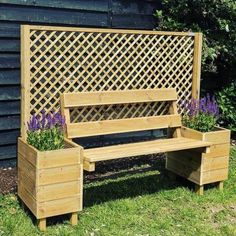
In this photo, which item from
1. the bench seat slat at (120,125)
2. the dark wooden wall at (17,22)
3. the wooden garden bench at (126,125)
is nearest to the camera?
the wooden garden bench at (126,125)

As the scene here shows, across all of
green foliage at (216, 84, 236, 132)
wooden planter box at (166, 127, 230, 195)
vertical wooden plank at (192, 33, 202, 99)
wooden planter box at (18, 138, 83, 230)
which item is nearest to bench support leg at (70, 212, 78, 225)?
wooden planter box at (18, 138, 83, 230)

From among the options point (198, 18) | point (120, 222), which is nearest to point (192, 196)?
point (120, 222)

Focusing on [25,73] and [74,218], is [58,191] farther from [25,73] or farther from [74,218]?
[25,73]

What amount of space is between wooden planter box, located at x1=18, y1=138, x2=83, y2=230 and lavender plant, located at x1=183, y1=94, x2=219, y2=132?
1.67m

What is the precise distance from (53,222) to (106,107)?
1493 millimetres

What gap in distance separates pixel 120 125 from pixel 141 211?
37.2 inches

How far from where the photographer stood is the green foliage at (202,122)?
5.08 m

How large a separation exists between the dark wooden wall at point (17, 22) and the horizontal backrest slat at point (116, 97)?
108 centimetres

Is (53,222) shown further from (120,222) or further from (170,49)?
(170,49)

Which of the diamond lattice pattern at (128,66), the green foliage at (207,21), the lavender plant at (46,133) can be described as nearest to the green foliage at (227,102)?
the green foliage at (207,21)

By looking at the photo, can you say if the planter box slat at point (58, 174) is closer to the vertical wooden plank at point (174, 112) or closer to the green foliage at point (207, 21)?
the vertical wooden plank at point (174, 112)

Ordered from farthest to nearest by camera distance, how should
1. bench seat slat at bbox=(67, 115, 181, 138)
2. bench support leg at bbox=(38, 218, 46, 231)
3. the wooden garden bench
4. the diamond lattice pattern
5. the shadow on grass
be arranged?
the diamond lattice pattern
the shadow on grass
bench seat slat at bbox=(67, 115, 181, 138)
the wooden garden bench
bench support leg at bbox=(38, 218, 46, 231)

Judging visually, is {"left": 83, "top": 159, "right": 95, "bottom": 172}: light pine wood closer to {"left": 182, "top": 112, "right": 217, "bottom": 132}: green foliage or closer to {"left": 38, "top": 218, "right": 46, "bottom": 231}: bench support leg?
{"left": 38, "top": 218, "right": 46, "bottom": 231}: bench support leg

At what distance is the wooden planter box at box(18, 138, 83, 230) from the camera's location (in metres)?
3.88
